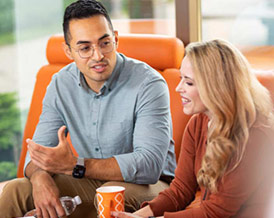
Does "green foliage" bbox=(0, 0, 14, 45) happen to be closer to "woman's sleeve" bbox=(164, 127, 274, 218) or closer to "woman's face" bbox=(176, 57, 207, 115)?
"woman's face" bbox=(176, 57, 207, 115)

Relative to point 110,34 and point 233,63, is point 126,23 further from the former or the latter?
point 233,63

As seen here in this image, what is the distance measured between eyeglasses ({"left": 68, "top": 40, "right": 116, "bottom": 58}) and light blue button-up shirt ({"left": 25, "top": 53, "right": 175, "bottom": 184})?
0.09 meters

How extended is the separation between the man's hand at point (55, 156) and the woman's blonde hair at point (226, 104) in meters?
0.59

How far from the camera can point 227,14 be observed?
2689 mm

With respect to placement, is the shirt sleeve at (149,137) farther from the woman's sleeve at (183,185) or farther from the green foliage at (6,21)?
the green foliage at (6,21)

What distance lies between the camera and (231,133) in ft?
5.20

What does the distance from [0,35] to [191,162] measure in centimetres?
262

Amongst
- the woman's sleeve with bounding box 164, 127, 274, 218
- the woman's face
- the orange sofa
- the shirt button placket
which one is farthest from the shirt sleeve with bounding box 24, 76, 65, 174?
the woman's sleeve with bounding box 164, 127, 274, 218

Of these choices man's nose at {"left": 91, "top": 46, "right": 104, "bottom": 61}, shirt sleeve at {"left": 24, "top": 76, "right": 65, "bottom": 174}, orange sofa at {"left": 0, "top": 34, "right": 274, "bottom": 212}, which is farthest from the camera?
orange sofa at {"left": 0, "top": 34, "right": 274, "bottom": 212}

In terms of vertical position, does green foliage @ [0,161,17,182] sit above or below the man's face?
below

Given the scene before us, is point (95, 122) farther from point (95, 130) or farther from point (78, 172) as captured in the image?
point (78, 172)

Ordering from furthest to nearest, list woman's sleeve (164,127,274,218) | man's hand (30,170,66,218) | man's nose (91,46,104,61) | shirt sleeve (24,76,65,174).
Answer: shirt sleeve (24,76,65,174)
man's nose (91,46,104,61)
man's hand (30,170,66,218)
woman's sleeve (164,127,274,218)

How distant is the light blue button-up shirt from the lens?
2.02m

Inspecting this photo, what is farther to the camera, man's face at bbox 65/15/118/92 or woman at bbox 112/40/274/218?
man's face at bbox 65/15/118/92
